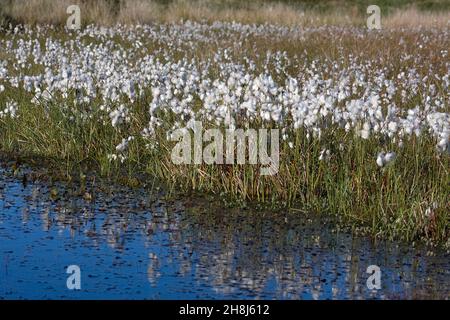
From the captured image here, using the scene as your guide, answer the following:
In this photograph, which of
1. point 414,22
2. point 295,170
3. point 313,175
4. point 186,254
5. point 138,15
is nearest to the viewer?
point 186,254

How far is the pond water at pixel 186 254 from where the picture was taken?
6.03 metres

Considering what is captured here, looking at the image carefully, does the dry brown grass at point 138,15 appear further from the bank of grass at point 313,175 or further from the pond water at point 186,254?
the pond water at point 186,254

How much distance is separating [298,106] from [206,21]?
59.3ft

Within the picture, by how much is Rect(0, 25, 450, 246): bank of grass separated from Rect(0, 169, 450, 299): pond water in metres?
0.30

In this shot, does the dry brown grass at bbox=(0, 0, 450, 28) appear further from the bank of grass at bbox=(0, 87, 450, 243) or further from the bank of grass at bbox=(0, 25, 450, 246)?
the bank of grass at bbox=(0, 87, 450, 243)

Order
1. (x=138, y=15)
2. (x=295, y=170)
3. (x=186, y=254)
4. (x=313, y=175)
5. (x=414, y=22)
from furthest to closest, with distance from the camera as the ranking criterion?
1. (x=414, y=22)
2. (x=138, y=15)
3. (x=295, y=170)
4. (x=313, y=175)
5. (x=186, y=254)

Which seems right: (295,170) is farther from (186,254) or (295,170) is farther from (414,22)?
(414,22)

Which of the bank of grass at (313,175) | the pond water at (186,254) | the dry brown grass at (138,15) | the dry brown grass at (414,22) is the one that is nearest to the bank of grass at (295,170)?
the bank of grass at (313,175)

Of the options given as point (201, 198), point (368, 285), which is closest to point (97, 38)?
point (201, 198)

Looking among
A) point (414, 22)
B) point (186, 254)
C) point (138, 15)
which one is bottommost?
point (186, 254)

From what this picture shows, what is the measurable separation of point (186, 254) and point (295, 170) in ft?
6.52

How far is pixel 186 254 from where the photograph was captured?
22.4ft

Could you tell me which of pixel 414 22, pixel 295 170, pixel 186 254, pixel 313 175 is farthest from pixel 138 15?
pixel 186 254

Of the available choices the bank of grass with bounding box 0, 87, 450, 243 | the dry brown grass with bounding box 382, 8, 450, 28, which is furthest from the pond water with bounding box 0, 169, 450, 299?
the dry brown grass with bounding box 382, 8, 450, 28
